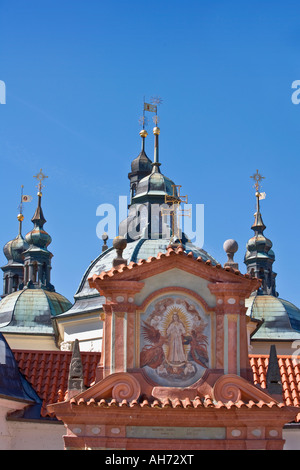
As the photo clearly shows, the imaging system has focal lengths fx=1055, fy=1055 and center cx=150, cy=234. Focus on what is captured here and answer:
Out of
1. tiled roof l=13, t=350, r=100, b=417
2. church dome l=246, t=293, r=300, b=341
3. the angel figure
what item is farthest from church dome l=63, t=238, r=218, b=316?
the angel figure

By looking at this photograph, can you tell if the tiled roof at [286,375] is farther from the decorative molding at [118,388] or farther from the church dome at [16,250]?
the church dome at [16,250]

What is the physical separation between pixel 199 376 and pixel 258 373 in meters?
3.67

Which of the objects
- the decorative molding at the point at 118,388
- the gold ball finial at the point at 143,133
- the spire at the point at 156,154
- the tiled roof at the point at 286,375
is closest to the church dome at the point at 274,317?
the spire at the point at 156,154

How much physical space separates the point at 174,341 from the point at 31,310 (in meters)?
23.5

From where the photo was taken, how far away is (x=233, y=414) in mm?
24609

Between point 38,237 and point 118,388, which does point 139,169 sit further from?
point 118,388

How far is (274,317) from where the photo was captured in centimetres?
4559

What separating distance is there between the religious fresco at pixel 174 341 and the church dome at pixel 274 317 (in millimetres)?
18768

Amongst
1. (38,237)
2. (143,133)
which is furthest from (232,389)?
(38,237)

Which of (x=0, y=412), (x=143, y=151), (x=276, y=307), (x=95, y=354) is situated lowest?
(x=0, y=412)

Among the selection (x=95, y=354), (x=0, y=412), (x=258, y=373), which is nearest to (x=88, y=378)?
(x=95, y=354)

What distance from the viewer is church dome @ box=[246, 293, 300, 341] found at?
44.7m
